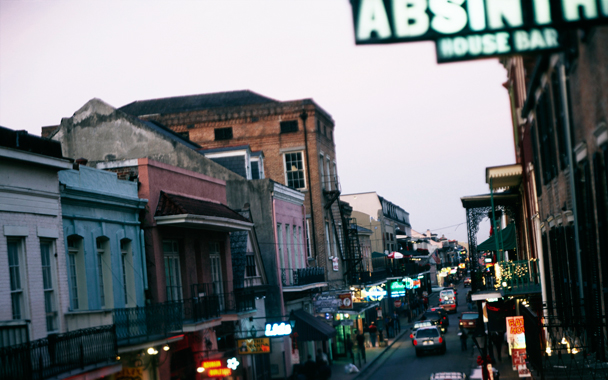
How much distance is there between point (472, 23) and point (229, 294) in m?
19.9

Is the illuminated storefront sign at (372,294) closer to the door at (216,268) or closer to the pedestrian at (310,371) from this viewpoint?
the pedestrian at (310,371)

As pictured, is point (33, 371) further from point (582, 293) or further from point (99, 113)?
point (99, 113)

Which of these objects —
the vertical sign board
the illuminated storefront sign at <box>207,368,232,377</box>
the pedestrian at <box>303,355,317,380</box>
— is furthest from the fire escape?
the vertical sign board

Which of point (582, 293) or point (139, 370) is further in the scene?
point (139, 370)

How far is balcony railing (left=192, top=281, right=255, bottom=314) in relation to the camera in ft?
79.5

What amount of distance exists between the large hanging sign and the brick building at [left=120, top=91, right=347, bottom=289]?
17565mm

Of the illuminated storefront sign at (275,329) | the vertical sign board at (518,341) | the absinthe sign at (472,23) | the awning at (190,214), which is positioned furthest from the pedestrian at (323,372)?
the absinthe sign at (472,23)

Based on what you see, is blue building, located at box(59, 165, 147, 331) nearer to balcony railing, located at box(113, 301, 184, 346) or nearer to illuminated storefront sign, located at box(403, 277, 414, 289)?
balcony railing, located at box(113, 301, 184, 346)

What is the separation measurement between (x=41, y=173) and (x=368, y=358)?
28938mm

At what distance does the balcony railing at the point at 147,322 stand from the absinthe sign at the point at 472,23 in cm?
1271

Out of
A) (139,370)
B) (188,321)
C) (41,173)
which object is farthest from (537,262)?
(41,173)

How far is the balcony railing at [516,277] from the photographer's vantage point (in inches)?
937

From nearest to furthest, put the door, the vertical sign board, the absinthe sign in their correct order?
1. the absinthe sign
2. the vertical sign board
3. the door

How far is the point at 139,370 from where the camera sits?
750 inches
